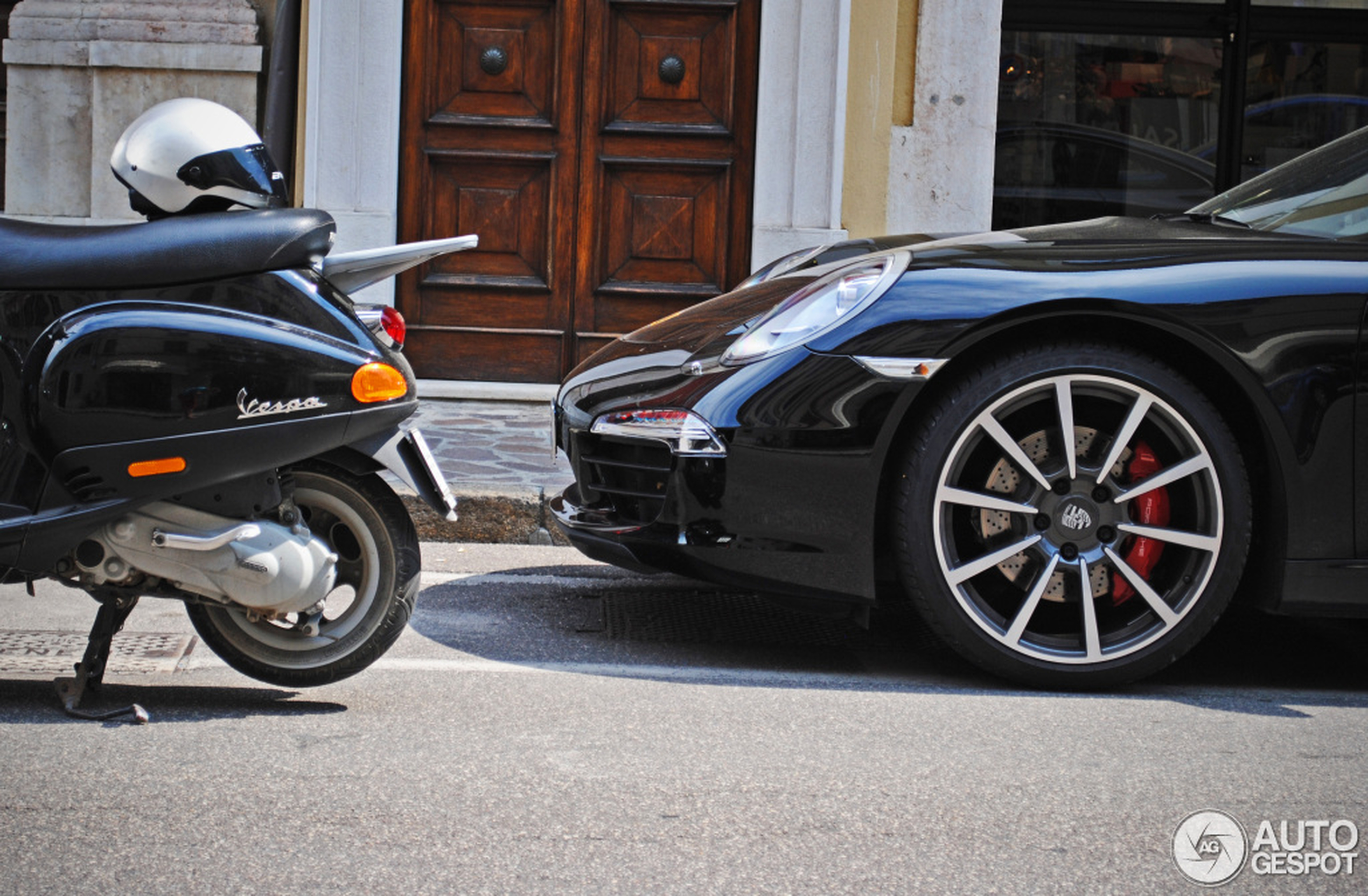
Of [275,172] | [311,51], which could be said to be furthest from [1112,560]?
[311,51]

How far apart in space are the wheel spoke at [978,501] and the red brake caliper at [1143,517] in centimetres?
26

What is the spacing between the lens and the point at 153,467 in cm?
301

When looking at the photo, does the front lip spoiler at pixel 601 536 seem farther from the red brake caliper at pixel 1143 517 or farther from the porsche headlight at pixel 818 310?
the red brake caliper at pixel 1143 517

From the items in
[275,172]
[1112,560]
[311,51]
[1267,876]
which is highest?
[311,51]

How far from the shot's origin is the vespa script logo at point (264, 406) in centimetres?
304

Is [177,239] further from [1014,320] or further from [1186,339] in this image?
[1186,339]

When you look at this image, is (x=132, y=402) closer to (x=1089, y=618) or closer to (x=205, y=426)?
(x=205, y=426)

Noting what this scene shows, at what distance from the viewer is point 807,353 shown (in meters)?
3.42

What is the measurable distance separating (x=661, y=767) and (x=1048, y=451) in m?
1.21

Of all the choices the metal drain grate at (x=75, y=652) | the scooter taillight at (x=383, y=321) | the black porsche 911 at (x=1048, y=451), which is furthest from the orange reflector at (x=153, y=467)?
the black porsche 911 at (x=1048, y=451)

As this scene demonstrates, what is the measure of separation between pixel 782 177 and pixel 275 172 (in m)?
5.13

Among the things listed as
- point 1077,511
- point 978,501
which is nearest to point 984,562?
point 978,501

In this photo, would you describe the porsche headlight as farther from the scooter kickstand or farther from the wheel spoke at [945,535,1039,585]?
the scooter kickstand

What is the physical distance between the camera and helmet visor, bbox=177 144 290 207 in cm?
309
